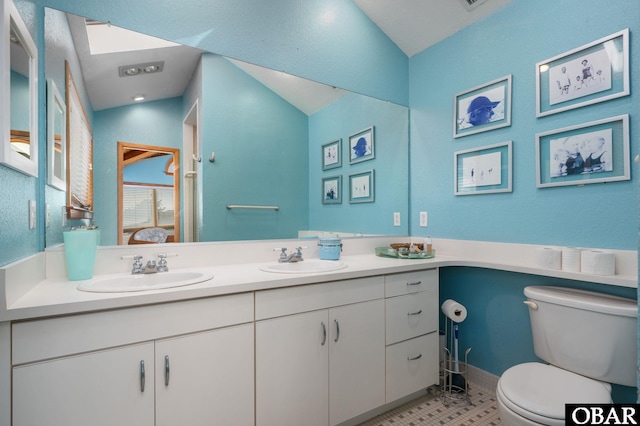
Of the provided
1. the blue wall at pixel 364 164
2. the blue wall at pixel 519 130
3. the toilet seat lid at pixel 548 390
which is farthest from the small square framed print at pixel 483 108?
the toilet seat lid at pixel 548 390

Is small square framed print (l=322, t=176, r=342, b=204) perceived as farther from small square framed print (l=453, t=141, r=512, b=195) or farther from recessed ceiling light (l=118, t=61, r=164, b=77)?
recessed ceiling light (l=118, t=61, r=164, b=77)

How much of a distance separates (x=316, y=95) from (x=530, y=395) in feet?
6.31

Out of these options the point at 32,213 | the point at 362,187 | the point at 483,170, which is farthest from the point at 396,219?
the point at 32,213

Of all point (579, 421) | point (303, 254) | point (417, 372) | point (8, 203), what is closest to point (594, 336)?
point (579, 421)

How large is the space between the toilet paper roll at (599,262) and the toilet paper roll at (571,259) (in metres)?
0.03

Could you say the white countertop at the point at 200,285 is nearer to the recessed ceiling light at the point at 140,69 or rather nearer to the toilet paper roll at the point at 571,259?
the toilet paper roll at the point at 571,259

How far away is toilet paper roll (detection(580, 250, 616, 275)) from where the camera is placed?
4.57 ft

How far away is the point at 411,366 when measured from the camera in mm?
1776

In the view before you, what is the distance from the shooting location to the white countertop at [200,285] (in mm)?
909

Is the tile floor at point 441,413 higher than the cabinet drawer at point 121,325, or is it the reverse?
the cabinet drawer at point 121,325

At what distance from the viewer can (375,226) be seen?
7.85 feet

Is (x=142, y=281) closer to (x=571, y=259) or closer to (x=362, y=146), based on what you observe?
(x=362, y=146)

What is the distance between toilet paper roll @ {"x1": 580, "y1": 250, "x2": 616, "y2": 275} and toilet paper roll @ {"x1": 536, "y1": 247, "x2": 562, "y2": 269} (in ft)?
0.36

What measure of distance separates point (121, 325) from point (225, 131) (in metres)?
1.11
